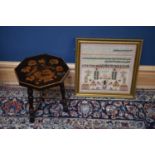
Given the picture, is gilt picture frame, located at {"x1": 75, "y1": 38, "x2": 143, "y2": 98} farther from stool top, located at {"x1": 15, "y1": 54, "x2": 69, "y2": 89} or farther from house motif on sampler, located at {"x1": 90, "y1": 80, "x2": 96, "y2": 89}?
stool top, located at {"x1": 15, "y1": 54, "x2": 69, "y2": 89}

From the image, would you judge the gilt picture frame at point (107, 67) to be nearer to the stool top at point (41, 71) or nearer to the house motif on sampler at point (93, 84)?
the house motif on sampler at point (93, 84)

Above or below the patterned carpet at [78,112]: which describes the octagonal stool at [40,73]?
above

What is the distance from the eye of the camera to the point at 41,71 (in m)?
2.00

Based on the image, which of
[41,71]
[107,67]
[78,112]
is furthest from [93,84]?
[41,71]

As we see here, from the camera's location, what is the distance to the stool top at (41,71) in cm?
192

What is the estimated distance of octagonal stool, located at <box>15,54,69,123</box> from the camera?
1914 millimetres

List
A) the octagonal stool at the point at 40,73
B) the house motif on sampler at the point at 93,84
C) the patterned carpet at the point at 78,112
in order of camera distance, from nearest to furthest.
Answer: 1. the octagonal stool at the point at 40,73
2. the patterned carpet at the point at 78,112
3. the house motif on sampler at the point at 93,84

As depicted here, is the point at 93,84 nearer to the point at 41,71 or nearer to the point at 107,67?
the point at 107,67

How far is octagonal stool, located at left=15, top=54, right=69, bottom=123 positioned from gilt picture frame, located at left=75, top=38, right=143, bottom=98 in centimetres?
23

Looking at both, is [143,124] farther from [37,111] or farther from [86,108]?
[37,111]

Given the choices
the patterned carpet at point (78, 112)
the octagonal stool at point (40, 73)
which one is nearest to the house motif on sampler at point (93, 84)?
the patterned carpet at point (78, 112)

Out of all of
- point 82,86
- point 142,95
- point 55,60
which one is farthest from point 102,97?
point 55,60

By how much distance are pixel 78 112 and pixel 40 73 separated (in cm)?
44

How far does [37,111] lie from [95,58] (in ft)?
1.98
